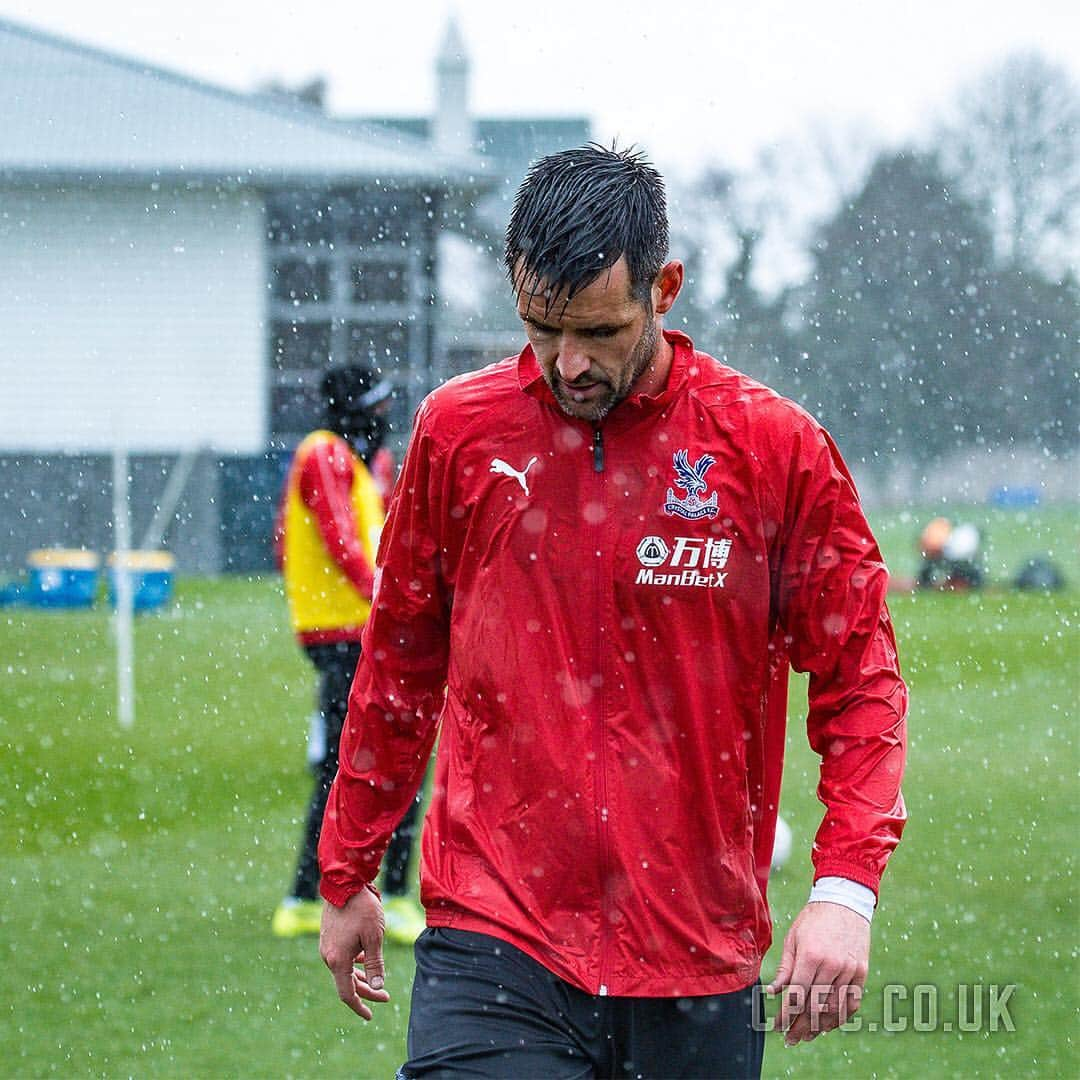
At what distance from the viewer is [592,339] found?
2.39m

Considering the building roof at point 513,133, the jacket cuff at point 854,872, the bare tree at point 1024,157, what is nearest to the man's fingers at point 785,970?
the jacket cuff at point 854,872

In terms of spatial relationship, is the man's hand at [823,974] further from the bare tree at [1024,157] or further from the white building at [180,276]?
the bare tree at [1024,157]

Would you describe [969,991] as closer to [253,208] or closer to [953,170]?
[253,208]

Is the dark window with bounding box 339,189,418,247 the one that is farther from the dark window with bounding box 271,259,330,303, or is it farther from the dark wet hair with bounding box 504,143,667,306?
the dark wet hair with bounding box 504,143,667,306

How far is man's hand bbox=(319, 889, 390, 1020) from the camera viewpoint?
2613 mm

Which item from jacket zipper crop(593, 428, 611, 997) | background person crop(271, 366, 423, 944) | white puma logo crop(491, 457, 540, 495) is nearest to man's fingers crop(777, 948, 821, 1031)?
jacket zipper crop(593, 428, 611, 997)

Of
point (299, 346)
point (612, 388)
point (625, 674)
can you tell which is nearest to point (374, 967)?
point (625, 674)

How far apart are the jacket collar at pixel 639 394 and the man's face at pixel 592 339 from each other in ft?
0.10

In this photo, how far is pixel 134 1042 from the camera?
492cm

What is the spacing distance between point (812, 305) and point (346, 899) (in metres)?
30.1

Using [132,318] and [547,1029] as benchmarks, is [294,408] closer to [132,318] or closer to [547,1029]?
[132,318]

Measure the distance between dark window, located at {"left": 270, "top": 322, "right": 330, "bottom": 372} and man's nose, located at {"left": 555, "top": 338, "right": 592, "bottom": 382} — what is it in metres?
25.1

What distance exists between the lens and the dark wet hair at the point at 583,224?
7.75ft

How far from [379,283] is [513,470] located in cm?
2557
